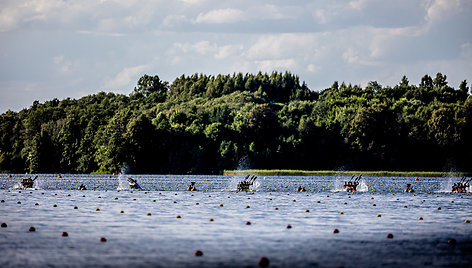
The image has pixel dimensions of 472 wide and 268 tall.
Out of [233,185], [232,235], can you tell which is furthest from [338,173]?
[232,235]

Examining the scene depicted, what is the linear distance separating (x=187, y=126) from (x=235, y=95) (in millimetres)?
33488

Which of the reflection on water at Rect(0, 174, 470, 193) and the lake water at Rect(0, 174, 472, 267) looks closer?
the lake water at Rect(0, 174, 472, 267)

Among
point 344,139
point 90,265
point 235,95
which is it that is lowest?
point 90,265

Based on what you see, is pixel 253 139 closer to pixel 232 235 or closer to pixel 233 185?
pixel 233 185

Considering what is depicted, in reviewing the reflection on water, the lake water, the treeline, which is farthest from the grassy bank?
the lake water

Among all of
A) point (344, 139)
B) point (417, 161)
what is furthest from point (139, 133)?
point (417, 161)

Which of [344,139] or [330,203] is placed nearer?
[330,203]

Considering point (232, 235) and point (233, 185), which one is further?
point (233, 185)

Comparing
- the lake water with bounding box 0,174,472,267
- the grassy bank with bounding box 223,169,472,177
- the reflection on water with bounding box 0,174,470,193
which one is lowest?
the lake water with bounding box 0,174,472,267

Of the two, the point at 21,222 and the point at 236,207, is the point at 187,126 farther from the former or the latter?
the point at 21,222

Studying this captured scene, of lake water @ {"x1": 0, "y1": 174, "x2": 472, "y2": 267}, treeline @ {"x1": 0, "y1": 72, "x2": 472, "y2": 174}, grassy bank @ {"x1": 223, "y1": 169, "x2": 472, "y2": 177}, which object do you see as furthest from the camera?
treeline @ {"x1": 0, "y1": 72, "x2": 472, "y2": 174}

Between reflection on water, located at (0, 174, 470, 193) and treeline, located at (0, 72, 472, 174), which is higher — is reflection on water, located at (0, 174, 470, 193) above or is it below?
below

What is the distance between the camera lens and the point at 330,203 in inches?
1800

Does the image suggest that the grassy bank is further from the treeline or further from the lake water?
the lake water
